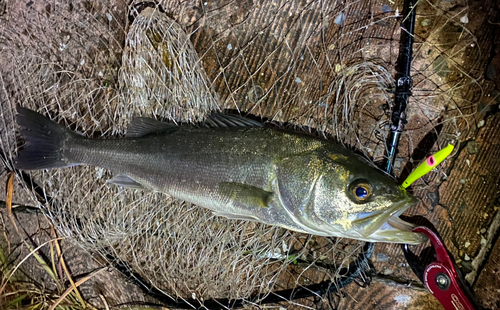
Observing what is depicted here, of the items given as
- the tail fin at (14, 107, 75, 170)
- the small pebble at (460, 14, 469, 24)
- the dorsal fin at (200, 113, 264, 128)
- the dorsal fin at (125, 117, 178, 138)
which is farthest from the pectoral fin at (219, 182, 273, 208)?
the small pebble at (460, 14, 469, 24)

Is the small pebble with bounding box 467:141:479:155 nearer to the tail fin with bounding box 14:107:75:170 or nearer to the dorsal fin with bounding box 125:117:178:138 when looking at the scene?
the dorsal fin with bounding box 125:117:178:138

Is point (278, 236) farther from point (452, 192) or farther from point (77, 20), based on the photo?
point (77, 20)

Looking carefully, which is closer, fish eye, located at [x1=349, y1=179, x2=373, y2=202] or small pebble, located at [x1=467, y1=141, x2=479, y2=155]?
fish eye, located at [x1=349, y1=179, x2=373, y2=202]

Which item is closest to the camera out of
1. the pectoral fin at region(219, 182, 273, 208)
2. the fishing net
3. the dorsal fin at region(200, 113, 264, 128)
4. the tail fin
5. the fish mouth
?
the fish mouth

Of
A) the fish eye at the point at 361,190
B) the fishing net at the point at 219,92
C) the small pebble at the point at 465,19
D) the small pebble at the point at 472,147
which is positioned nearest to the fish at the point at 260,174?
the fish eye at the point at 361,190

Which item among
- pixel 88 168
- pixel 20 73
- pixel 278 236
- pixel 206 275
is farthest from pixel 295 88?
pixel 20 73

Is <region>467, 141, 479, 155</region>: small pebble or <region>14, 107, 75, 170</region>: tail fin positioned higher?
<region>467, 141, 479, 155</region>: small pebble

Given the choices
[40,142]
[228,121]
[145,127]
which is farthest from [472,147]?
[40,142]
